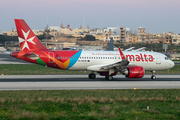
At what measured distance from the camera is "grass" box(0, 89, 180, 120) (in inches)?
588

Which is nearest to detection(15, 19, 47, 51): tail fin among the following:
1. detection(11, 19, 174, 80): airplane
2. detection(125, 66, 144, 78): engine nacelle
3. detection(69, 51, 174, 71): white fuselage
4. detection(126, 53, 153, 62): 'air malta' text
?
detection(11, 19, 174, 80): airplane

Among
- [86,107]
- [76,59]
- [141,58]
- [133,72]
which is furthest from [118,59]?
[86,107]

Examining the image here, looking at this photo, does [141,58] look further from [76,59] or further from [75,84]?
[75,84]

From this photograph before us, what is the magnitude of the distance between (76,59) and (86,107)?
58.8 feet

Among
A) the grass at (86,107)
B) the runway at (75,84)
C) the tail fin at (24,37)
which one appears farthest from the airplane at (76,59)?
the grass at (86,107)

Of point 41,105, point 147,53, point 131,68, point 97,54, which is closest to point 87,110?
point 41,105

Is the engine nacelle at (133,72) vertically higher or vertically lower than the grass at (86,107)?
higher

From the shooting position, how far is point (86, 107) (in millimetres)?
17844

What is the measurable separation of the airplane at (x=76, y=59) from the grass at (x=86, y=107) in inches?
392

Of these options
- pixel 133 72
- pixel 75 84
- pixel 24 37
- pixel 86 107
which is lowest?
pixel 86 107

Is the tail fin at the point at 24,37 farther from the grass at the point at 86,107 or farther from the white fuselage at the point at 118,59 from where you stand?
the grass at the point at 86,107

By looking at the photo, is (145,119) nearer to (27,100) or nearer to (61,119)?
(61,119)

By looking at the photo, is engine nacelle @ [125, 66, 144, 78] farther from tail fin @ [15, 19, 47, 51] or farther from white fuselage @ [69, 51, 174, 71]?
tail fin @ [15, 19, 47, 51]

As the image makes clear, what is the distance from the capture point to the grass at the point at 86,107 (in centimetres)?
1493
